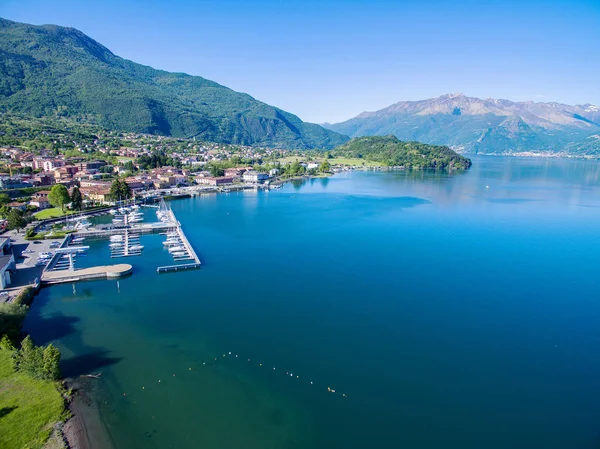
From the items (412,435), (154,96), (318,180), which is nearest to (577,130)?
(318,180)

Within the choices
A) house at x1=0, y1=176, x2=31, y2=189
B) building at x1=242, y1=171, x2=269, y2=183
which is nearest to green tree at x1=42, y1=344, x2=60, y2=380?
house at x1=0, y1=176, x2=31, y2=189

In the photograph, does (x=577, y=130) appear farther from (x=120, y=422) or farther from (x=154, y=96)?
(x=120, y=422)

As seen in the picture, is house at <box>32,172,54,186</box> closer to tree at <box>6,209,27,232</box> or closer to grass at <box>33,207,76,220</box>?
grass at <box>33,207,76,220</box>

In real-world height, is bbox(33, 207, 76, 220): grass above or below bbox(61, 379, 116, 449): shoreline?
above

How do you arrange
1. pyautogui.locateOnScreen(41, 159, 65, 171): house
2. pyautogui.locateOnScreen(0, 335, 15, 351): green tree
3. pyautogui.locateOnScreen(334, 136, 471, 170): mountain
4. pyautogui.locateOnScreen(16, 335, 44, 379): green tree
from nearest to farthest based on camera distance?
pyautogui.locateOnScreen(16, 335, 44, 379): green tree → pyautogui.locateOnScreen(0, 335, 15, 351): green tree → pyautogui.locateOnScreen(41, 159, 65, 171): house → pyautogui.locateOnScreen(334, 136, 471, 170): mountain

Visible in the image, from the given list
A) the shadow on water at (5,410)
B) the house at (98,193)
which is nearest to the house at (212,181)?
the house at (98,193)

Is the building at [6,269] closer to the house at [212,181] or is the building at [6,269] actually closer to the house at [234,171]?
the house at [212,181]

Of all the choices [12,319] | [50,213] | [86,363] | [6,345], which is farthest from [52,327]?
[50,213]
